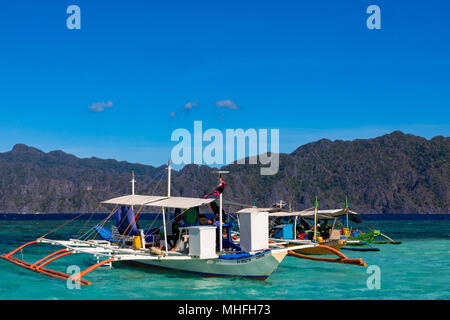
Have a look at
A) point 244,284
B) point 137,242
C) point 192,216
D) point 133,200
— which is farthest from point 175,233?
point 244,284

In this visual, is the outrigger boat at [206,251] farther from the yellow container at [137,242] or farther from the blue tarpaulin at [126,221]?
the blue tarpaulin at [126,221]

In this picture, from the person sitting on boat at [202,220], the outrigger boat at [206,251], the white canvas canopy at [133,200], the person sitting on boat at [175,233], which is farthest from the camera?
the white canvas canopy at [133,200]

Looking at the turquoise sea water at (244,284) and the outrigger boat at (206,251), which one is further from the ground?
the outrigger boat at (206,251)

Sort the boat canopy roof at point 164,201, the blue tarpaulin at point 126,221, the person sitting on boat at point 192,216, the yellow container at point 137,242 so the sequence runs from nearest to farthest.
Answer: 1. the boat canopy roof at point 164,201
2. the person sitting on boat at point 192,216
3. the yellow container at point 137,242
4. the blue tarpaulin at point 126,221

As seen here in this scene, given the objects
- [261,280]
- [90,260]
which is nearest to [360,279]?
[261,280]

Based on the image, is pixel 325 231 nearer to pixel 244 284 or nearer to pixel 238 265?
pixel 244 284

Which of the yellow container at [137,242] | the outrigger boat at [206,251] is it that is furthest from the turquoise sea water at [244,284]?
the yellow container at [137,242]

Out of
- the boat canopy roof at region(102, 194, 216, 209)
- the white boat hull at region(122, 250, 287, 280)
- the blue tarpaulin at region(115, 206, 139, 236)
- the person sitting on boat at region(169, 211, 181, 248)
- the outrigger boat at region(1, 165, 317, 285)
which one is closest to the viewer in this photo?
the white boat hull at region(122, 250, 287, 280)

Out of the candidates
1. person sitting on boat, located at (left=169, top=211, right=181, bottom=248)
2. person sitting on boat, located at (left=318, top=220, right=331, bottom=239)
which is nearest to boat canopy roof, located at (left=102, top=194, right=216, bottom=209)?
person sitting on boat, located at (left=169, top=211, right=181, bottom=248)

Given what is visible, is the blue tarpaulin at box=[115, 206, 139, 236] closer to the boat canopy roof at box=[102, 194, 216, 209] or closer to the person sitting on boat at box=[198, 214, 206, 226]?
the boat canopy roof at box=[102, 194, 216, 209]
